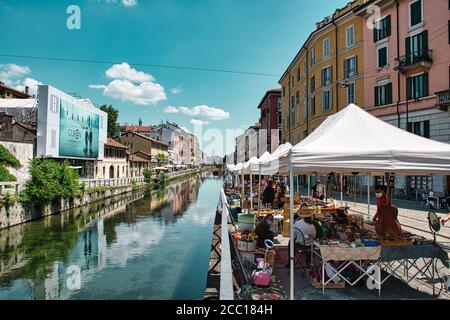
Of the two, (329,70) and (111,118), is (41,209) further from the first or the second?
(111,118)

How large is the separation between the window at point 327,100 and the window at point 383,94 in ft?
22.6

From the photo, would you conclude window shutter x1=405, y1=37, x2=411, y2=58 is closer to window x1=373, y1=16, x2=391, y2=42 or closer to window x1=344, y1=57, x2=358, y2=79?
window x1=373, y1=16, x2=391, y2=42

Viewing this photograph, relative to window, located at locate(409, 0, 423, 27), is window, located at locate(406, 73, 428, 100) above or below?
below

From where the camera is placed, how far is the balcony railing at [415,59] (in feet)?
76.2

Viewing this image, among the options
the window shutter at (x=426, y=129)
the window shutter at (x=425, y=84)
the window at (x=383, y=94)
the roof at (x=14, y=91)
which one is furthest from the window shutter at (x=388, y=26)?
the roof at (x=14, y=91)

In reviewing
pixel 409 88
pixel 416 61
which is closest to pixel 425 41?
pixel 416 61

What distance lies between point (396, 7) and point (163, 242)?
84.0 ft

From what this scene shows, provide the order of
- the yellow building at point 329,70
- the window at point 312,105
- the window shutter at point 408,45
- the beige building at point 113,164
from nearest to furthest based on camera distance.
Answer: the window shutter at point 408,45, the yellow building at point 329,70, the window at point 312,105, the beige building at point 113,164

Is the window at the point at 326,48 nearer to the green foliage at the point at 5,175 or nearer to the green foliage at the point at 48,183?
the green foliage at the point at 48,183

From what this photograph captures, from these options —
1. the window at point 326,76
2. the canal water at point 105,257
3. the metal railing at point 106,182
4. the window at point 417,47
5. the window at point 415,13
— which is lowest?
the canal water at point 105,257

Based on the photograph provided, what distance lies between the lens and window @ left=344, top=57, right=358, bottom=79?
105 feet

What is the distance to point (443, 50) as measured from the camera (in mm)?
22375

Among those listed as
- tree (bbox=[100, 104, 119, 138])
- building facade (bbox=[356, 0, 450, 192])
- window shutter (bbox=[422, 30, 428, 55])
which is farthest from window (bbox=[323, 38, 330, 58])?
tree (bbox=[100, 104, 119, 138])

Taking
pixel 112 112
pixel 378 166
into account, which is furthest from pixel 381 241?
pixel 112 112
